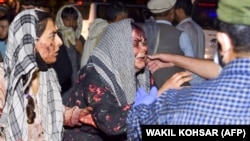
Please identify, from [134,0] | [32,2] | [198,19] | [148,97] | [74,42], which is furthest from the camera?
[134,0]

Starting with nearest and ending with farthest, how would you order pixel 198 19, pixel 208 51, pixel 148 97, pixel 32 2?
pixel 148 97 → pixel 32 2 → pixel 208 51 → pixel 198 19

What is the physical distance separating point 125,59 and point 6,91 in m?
0.85

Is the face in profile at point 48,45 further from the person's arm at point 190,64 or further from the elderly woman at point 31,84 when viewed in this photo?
the person's arm at point 190,64

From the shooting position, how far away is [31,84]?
452 centimetres

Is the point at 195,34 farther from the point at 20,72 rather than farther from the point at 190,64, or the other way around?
the point at 20,72

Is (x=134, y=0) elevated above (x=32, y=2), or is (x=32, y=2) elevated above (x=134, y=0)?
(x=32, y=2)

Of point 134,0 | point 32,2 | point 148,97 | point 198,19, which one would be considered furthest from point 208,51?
point 148,97

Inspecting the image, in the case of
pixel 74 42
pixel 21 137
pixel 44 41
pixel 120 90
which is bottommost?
pixel 74 42

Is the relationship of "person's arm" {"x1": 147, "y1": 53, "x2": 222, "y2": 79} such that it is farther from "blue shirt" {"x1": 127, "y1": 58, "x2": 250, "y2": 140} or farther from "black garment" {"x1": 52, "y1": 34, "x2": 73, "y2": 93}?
"blue shirt" {"x1": 127, "y1": 58, "x2": 250, "y2": 140}

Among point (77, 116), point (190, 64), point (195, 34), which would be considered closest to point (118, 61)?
point (77, 116)

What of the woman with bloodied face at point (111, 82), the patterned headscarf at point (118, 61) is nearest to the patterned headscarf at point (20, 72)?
the woman with bloodied face at point (111, 82)

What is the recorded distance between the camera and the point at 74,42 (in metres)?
7.84

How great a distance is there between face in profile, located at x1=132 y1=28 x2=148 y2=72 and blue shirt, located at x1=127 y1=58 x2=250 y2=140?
1.92 meters

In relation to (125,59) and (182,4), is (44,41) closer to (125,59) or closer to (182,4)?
(125,59)
